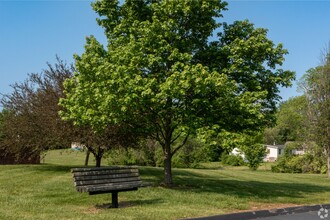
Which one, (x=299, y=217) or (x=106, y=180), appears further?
(x=106, y=180)

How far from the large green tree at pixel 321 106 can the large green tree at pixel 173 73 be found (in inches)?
493

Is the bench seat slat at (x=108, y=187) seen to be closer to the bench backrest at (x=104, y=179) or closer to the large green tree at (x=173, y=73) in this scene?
the bench backrest at (x=104, y=179)

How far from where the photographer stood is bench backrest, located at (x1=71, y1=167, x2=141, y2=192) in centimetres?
1016

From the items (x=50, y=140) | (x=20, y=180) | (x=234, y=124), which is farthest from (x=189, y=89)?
(x=50, y=140)

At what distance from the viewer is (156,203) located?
1127cm

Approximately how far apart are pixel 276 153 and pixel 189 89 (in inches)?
2958

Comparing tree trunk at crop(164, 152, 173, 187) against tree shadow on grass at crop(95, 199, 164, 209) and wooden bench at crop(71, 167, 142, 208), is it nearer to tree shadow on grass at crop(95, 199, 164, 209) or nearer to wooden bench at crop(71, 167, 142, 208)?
tree shadow on grass at crop(95, 199, 164, 209)

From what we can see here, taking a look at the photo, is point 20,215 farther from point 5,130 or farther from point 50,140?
point 5,130

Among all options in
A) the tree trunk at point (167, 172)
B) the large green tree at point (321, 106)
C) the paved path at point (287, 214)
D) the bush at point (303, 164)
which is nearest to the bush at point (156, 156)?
the bush at point (303, 164)

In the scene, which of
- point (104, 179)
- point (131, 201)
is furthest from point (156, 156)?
point (104, 179)

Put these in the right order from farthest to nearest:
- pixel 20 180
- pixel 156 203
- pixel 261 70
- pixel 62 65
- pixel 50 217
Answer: pixel 62 65 < pixel 20 180 < pixel 261 70 < pixel 156 203 < pixel 50 217

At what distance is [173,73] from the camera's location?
43.0 ft

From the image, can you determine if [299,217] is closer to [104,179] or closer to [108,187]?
[108,187]

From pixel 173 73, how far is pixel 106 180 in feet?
14.3
